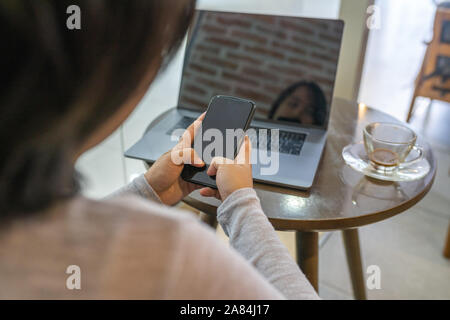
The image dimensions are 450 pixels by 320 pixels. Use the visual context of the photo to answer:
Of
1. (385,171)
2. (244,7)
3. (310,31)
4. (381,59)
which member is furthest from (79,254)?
(381,59)

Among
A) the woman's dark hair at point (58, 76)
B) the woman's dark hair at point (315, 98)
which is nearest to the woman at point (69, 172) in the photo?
the woman's dark hair at point (58, 76)

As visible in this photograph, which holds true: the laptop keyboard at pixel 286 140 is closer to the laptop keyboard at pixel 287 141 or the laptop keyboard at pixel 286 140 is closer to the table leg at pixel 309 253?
the laptop keyboard at pixel 287 141

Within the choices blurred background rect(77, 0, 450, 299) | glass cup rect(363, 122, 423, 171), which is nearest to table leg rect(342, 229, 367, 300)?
blurred background rect(77, 0, 450, 299)

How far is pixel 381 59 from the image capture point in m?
1.92

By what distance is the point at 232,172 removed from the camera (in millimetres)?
594

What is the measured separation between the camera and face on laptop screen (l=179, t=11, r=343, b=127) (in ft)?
2.82

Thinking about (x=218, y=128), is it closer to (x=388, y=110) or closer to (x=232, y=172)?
(x=232, y=172)

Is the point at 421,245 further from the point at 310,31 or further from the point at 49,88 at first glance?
the point at 49,88

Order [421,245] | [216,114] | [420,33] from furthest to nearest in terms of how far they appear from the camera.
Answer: [420,33] < [421,245] < [216,114]

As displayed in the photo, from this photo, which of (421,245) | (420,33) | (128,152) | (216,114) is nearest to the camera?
(216,114)

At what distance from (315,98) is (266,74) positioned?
12 centimetres

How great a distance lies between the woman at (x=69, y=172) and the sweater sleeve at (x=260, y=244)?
5.9 inches

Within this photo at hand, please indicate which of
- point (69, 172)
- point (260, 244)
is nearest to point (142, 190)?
point (260, 244)
